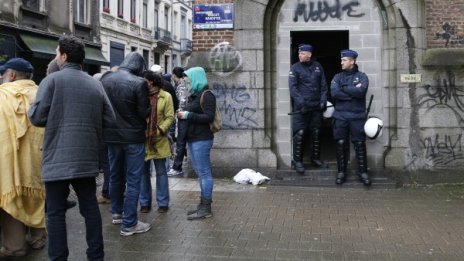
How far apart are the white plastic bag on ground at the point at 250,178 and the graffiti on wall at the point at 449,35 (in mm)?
3966

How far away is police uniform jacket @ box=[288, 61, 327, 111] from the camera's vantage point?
9.36 m

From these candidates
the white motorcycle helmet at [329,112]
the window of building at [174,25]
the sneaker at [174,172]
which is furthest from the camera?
the window of building at [174,25]

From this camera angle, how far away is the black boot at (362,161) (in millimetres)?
9023

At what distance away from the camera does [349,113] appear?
895 cm

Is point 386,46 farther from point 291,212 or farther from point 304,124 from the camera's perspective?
point 291,212

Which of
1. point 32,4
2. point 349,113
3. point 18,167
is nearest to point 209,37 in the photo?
point 349,113

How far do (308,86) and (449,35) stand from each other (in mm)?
2671

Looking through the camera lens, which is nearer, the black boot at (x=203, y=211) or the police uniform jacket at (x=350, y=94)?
the black boot at (x=203, y=211)

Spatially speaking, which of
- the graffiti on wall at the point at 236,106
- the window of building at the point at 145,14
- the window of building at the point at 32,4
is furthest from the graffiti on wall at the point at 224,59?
the window of building at the point at 145,14

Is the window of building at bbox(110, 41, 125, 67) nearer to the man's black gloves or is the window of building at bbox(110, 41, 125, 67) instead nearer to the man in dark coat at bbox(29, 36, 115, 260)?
the man's black gloves

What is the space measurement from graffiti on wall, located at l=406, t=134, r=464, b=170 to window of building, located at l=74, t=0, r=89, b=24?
2182 cm

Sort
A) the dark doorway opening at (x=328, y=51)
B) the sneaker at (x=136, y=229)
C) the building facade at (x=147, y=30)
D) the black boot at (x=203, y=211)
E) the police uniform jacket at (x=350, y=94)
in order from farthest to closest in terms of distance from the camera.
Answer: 1. the building facade at (x=147, y=30)
2. the dark doorway opening at (x=328, y=51)
3. the police uniform jacket at (x=350, y=94)
4. the black boot at (x=203, y=211)
5. the sneaker at (x=136, y=229)

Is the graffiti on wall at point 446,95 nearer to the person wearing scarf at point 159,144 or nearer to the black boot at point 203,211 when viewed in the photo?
the black boot at point 203,211

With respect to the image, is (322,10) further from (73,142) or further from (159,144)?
(73,142)
